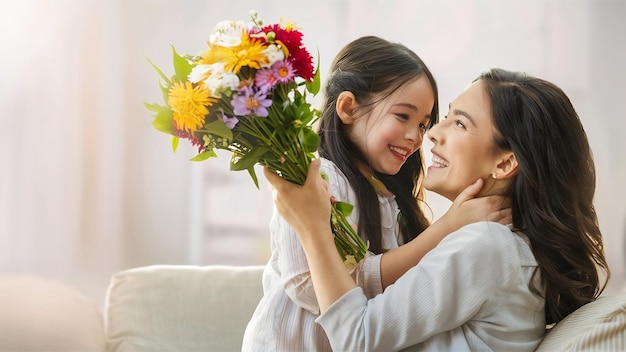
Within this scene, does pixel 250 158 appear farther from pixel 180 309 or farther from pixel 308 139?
pixel 180 309

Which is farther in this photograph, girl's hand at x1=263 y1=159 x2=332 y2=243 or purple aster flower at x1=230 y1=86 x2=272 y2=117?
girl's hand at x1=263 y1=159 x2=332 y2=243

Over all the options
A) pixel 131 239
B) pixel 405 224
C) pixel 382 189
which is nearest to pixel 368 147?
pixel 382 189

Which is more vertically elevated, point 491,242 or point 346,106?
point 346,106

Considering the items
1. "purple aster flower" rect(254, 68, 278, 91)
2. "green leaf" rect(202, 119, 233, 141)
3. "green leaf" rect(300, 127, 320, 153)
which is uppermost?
"purple aster flower" rect(254, 68, 278, 91)

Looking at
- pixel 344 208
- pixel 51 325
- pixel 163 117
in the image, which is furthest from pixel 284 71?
pixel 51 325

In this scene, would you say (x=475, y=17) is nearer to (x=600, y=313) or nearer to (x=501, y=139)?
(x=501, y=139)

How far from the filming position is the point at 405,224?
2.21 metres

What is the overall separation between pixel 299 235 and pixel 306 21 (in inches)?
86.5

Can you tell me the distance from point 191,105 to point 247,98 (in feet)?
0.40

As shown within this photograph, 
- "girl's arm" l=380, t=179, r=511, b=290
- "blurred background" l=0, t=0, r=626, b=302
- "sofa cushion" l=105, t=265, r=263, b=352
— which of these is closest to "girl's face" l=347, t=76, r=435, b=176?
"girl's arm" l=380, t=179, r=511, b=290

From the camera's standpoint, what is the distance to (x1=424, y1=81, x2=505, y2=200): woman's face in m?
1.88

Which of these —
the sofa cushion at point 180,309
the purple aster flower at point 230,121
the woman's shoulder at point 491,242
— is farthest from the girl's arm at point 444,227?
the sofa cushion at point 180,309

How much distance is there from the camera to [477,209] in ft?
6.16

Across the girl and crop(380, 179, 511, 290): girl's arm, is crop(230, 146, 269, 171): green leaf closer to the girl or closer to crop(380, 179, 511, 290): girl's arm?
the girl
